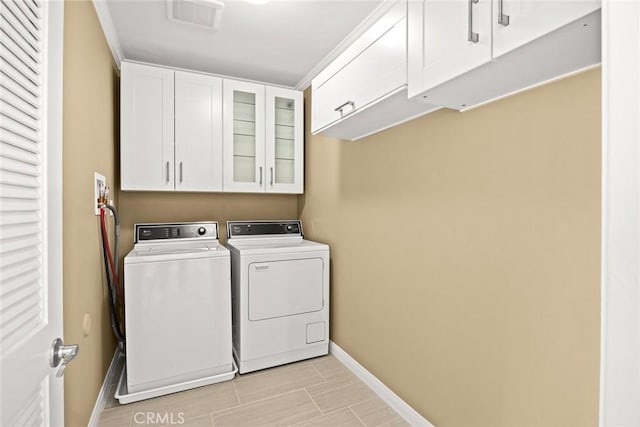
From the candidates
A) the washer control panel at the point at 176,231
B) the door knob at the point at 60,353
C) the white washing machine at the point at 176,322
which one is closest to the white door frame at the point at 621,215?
the door knob at the point at 60,353

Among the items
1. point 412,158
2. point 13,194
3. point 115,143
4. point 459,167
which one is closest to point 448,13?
point 459,167

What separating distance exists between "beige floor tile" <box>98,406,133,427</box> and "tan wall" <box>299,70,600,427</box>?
1491mm

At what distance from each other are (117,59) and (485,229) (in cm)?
279

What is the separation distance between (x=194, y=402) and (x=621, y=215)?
7.58 ft

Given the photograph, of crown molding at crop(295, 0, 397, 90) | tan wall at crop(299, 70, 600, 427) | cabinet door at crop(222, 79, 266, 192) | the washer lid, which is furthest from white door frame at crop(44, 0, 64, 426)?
cabinet door at crop(222, 79, 266, 192)

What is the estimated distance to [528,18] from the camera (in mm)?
908

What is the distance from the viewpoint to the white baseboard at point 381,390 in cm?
181

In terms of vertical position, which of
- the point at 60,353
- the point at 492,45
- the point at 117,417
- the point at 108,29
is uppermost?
the point at 108,29

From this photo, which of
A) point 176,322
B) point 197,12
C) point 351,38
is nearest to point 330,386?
point 176,322

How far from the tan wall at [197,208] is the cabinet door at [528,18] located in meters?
2.52

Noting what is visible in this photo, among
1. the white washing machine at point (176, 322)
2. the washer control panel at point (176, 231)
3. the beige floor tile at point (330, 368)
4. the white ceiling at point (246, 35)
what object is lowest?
the beige floor tile at point (330, 368)

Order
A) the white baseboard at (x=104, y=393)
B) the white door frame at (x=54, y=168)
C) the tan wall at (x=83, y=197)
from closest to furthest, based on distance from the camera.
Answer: the white door frame at (x=54, y=168) → the tan wall at (x=83, y=197) → the white baseboard at (x=104, y=393)

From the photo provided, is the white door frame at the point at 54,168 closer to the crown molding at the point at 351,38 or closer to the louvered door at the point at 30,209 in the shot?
the louvered door at the point at 30,209

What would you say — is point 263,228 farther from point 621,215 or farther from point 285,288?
point 621,215
